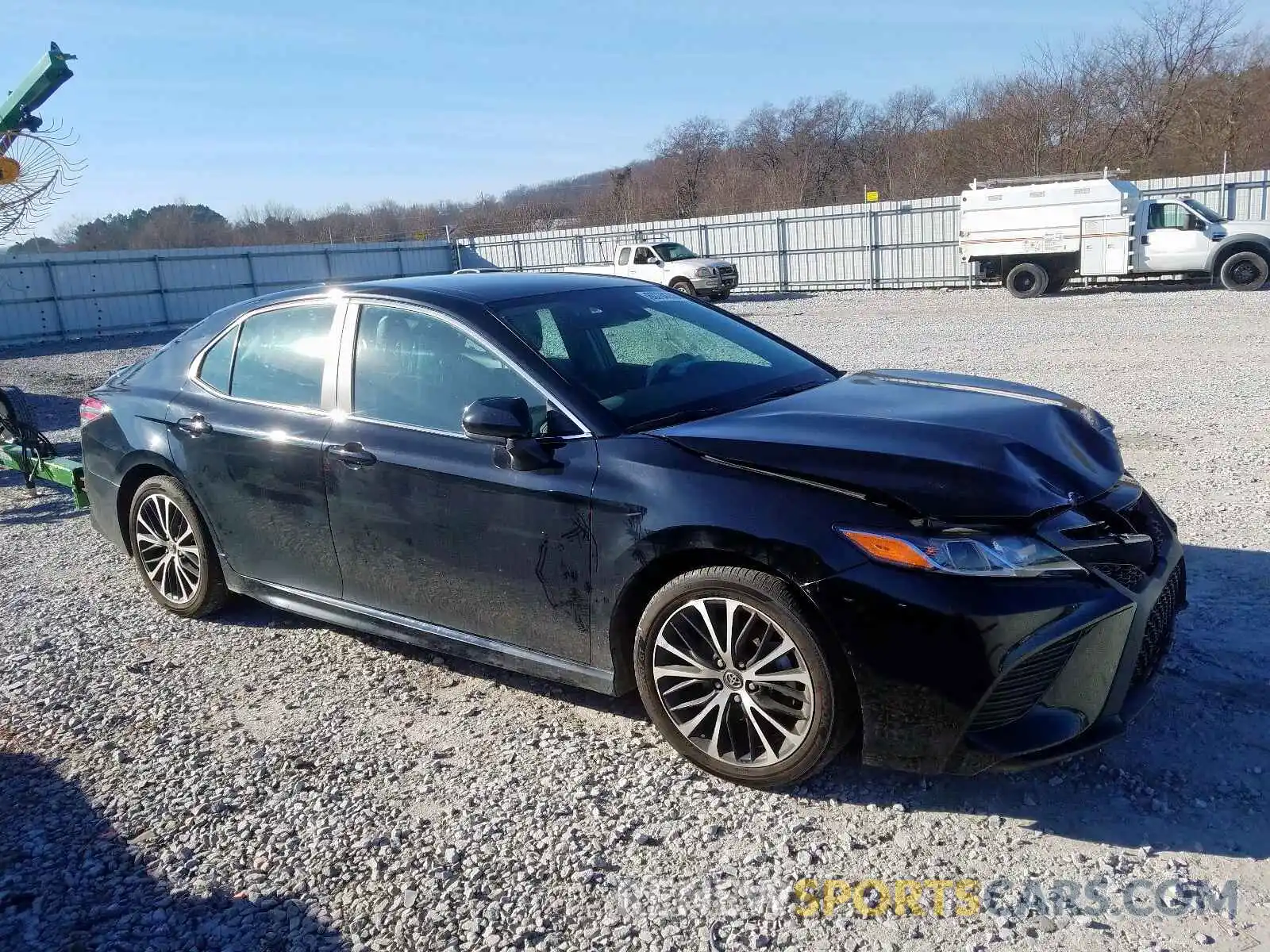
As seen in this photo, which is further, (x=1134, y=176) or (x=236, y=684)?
(x=1134, y=176)

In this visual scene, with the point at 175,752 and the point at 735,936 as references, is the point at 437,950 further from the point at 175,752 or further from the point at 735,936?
the point at 175,752

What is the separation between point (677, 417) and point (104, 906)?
2.38 m

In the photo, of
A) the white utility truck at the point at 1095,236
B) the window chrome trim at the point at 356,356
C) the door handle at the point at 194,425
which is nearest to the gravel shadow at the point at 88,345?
the white utility truck at the point at 1095,236

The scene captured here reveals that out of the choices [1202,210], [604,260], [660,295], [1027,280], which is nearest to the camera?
[660,295]

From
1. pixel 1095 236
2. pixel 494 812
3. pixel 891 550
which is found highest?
pixel 1095 236

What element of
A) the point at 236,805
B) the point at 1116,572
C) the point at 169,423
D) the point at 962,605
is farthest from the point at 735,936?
the point at 169,423

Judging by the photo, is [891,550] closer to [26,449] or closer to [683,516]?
[683,516]

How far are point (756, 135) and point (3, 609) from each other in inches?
2591

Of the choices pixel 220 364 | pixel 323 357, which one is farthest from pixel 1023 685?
pixel 220 364

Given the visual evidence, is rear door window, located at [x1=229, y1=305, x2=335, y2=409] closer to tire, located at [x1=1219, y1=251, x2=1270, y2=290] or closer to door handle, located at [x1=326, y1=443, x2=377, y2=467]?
door handle, located at [x1=326, y1=443, x2=377, y2=467]

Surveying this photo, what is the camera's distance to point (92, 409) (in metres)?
5.51

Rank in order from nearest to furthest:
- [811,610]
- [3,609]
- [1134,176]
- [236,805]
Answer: [811,610], [236,805], [3,609], [1134,176]

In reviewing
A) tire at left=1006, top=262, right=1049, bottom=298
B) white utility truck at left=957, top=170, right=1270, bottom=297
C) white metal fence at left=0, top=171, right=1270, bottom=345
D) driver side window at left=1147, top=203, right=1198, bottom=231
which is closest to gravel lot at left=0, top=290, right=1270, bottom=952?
white utility truck at left=957, top=170, right=1270, bottom=297

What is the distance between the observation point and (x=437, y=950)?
268cm
